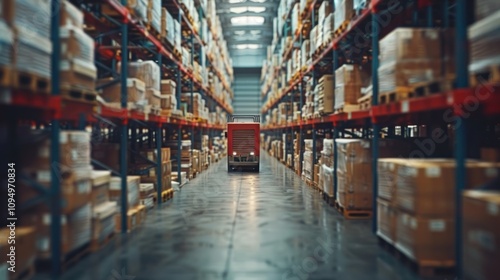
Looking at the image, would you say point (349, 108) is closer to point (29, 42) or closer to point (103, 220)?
point (103, 220)

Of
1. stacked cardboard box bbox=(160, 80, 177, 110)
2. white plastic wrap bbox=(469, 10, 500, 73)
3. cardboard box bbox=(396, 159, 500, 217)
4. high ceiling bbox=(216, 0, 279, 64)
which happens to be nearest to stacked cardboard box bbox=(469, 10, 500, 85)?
white plastic wrap bbox=(469, 10, 500, 73)

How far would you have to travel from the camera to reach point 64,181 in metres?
4.24

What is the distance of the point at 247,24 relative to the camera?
2684 centimetres

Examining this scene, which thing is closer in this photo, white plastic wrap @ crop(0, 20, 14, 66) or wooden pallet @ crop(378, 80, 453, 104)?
white plastic wrap @ crop(0, 20, 14, 66)

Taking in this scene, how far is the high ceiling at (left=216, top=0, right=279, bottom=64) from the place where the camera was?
74.7 ft

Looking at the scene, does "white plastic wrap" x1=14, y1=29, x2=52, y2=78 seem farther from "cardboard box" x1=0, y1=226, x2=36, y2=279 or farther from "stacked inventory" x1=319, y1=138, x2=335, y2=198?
"stacked inventory" x1=319, y1=138, x2=335, y2=198

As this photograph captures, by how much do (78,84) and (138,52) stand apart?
4.97 meters

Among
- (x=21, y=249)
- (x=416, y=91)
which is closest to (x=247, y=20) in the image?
(x=416, y=91)

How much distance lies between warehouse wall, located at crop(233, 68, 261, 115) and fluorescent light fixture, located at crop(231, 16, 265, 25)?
10242mm

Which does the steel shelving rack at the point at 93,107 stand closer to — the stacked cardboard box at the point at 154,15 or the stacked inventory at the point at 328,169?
the stacked cardboard box at the point at 154,15

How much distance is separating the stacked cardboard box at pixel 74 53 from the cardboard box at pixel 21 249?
1515mm

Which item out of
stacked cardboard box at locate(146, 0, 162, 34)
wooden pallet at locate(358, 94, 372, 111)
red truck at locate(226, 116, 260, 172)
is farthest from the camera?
red truck at locate(226, 116, 260, 172)

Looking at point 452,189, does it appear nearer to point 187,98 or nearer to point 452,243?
point 452,243

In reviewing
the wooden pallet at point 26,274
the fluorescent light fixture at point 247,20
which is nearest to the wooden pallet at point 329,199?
the wooden pallet at point 26,274
